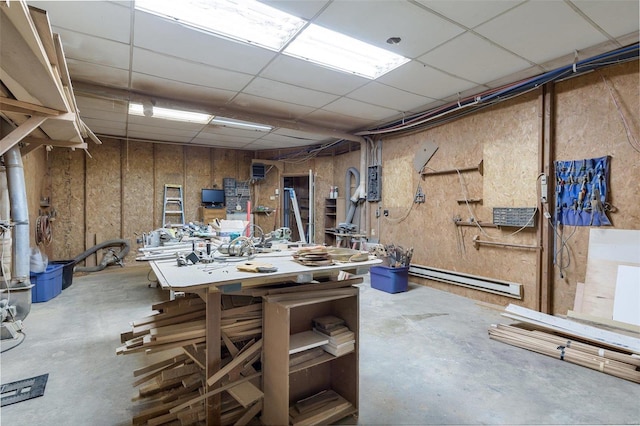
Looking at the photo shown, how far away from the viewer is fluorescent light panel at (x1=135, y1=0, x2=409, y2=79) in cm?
221

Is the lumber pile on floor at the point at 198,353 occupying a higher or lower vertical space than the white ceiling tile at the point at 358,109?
lower

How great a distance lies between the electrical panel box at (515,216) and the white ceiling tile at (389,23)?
7.11 ft

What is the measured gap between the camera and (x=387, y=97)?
3.94m

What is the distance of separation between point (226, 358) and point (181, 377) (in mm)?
369

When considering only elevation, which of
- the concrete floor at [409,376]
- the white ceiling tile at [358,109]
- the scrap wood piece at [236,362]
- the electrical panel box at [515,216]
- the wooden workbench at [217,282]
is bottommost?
the concrete floor at [409,376]

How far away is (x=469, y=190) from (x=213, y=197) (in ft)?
17.8

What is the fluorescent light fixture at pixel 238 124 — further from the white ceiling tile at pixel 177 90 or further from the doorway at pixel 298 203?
the doorway at pixel 298 203

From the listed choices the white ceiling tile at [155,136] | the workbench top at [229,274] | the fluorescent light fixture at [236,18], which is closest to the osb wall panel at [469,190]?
the workbench top at [229,274]

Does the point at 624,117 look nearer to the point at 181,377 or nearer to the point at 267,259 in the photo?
the point at 267,259

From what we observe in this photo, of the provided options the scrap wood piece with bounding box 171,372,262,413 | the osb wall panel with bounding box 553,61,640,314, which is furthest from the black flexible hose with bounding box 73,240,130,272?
the osb wall panel with bounding box 553,61,640,314

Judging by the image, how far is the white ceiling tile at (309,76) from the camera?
9.98ft

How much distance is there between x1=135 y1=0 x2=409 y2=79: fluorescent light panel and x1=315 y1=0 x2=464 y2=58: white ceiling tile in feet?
0.45

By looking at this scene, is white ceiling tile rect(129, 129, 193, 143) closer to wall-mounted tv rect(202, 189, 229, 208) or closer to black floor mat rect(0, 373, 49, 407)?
wall-mounted tv rect(202, 189, 229, 208)

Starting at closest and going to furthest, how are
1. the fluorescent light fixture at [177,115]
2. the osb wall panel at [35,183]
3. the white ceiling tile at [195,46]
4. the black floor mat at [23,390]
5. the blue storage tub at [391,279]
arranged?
1. the black floor mat at [23,390]
2. the white ceiling tile at [195,46]
3. the osb wall panel at [35,183]
4. the blue storage tub at [391,279]
5. the fluorescent light fixture at [177,115]
